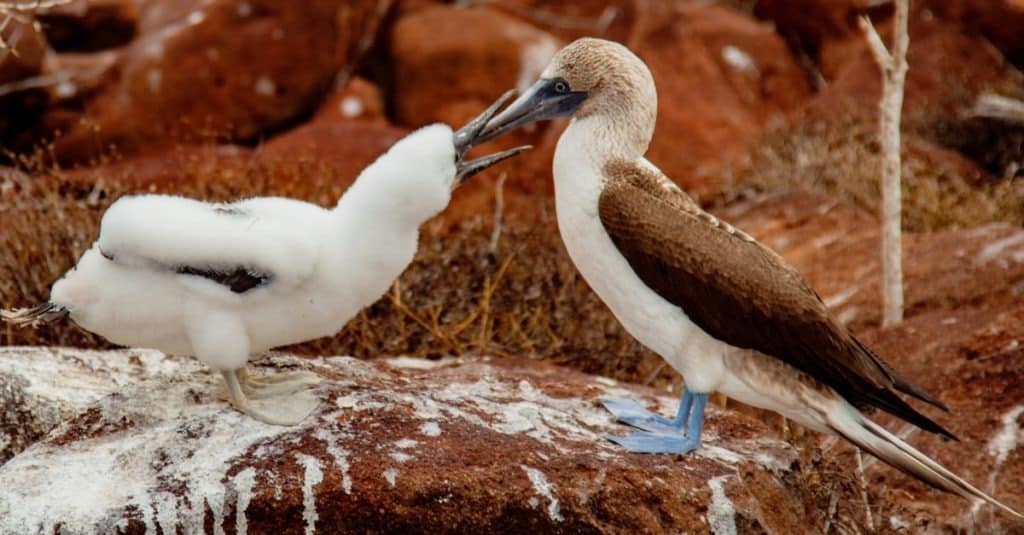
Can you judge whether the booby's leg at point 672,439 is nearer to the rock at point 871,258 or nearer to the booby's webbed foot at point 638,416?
the booby's webbed foot at point 638,416

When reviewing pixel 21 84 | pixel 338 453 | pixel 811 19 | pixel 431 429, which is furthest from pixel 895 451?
pixel 811 19

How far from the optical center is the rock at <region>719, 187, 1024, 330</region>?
6.47m

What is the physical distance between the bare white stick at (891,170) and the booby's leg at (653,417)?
2316mm

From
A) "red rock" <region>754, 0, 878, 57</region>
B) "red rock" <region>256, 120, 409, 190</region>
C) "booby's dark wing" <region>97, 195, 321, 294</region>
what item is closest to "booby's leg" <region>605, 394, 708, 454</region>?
"booby's dark wing" <region>97, 195, 321, 294</region>

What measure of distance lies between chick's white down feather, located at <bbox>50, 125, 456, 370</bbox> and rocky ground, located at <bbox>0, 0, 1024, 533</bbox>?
306mm

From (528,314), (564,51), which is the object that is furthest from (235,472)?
(528,314)

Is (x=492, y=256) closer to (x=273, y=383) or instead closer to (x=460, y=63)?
(x=273, y=383)

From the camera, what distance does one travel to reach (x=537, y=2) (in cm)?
1281

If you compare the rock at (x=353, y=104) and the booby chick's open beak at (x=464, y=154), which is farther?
the rock at (x=353, y=104)

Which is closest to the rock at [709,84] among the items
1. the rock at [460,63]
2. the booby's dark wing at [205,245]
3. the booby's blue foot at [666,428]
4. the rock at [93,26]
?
the rock at [460,63]

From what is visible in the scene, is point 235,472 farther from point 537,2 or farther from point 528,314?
point 537,2

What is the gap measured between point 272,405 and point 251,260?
491 mm

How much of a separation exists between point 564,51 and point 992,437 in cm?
237

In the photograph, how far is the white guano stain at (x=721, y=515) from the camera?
388 cm
